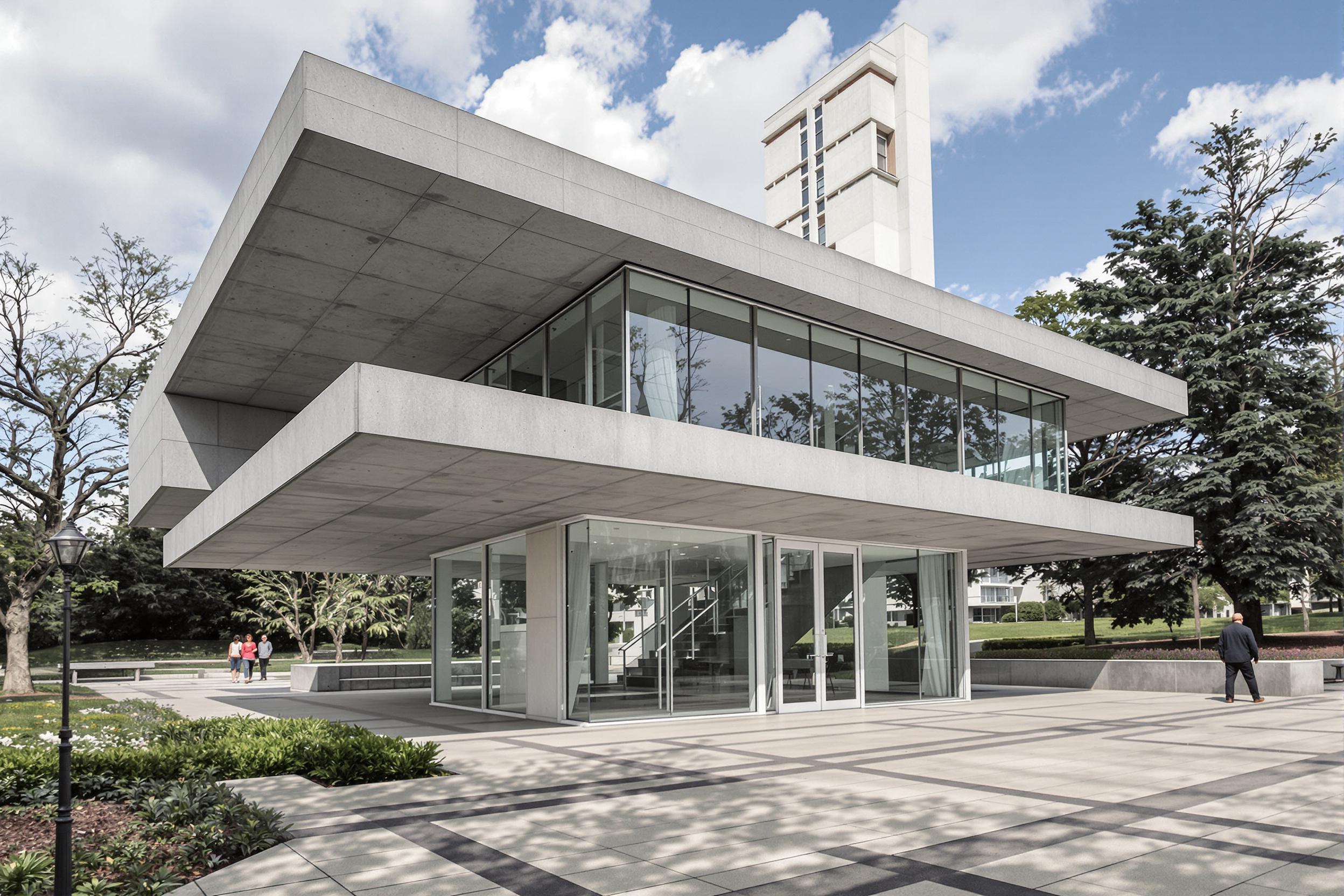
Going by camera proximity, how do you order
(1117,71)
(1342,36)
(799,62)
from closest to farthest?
(1342,36), (1117,71), (799,62)

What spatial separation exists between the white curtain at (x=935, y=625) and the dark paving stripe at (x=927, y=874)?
584 inches

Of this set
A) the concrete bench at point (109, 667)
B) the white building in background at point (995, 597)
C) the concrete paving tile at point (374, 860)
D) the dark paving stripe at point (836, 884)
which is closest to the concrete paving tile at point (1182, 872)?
the dark paving stripe at point (836, 884)

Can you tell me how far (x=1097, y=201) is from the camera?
95.6 feet

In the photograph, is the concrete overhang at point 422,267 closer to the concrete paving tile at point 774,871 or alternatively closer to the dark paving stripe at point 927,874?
the concrete paving tile at point 774,871

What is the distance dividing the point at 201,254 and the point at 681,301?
8.81 metres

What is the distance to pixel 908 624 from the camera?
20.7 meters

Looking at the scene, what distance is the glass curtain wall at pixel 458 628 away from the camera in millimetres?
19344

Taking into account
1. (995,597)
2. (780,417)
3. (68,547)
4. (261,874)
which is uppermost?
(780,417)

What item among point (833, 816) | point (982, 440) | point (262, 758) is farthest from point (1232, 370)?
point (262, 758)

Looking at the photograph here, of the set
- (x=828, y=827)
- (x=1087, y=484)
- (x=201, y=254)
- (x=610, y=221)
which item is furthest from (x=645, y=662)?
(x=1087, y=484)

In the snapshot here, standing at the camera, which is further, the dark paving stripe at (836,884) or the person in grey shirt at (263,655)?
the person in grey shirt at (263,655)

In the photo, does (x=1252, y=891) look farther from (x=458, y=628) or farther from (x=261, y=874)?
(x=458, y=628)

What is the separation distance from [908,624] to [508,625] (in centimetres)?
859

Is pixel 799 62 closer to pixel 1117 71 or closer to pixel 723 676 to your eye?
pixel 1117 71
